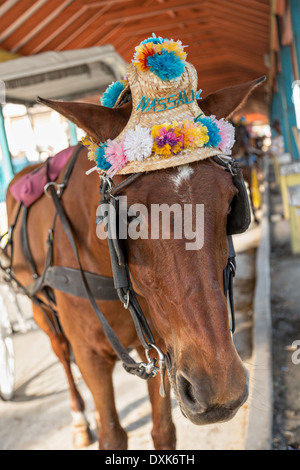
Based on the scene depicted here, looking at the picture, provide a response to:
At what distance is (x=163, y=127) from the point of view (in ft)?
4.80

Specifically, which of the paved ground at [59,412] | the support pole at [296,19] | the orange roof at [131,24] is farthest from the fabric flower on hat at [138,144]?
the support pole at [296,19]

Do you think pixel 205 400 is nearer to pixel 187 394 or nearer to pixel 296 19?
pixel 187 394

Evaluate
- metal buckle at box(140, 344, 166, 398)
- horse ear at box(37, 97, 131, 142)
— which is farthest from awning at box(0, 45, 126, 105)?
metal buckle at box(140, 344, 166, 398)

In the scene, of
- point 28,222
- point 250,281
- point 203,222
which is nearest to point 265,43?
point 250,281

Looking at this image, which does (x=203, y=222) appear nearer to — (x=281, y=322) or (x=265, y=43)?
(x=281, y=322)

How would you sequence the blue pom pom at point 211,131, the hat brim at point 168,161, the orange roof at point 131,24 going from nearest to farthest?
1. the hat brim at point 168,161
2. the blue pom pom at point 211,131
3. the orange roof at point 131,24

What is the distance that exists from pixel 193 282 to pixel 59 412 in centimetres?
280

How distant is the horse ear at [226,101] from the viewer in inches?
67.9

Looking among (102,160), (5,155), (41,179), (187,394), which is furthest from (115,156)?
(5,155)

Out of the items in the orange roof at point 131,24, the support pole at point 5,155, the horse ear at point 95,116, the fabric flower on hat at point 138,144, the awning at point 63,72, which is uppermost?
the orange roof at point 131,24

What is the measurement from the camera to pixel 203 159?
149 cm

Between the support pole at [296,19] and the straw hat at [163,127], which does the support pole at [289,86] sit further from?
the straw hat at [163,127]

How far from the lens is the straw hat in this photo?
1.44 m
